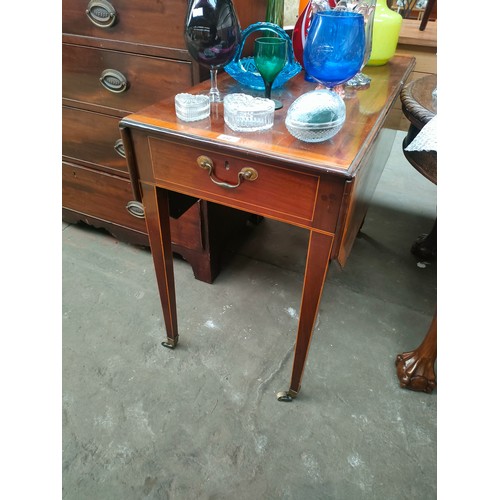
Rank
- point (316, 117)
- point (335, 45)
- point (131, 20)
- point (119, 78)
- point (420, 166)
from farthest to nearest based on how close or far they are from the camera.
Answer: point (119, 78) < point (131, 20) < point (420, 166) < point (335, 45) < point (316, 117)

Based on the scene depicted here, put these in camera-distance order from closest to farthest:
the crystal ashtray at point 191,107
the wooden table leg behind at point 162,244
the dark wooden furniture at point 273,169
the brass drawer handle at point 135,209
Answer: the dark wooden furniture at point 273,169 < the crystal ashtray at point 191,107 < the wooden table leg behind at point 162,244 < the brass drawer handle at point 135,209

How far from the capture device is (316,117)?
2.18 feet

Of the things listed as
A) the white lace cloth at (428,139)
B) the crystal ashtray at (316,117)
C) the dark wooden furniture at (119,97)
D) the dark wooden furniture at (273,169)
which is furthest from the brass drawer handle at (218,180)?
the white lace cloth at (428,139)

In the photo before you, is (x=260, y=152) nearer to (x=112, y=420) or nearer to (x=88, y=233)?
(x=112, y=420)

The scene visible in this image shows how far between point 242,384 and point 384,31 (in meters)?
1.19

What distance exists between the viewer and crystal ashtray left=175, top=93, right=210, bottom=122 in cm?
76

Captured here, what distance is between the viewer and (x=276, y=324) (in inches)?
51.3

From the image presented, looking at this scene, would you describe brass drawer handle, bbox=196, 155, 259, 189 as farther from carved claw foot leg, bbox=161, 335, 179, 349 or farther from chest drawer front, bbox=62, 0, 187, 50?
carved claw foot leg, bbox=161, 335, 179, 349

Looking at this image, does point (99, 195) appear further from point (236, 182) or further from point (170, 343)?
point (236, 182)

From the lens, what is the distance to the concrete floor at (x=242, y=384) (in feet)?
2.98

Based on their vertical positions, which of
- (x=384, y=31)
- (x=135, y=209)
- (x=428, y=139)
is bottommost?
(x=135, y=209)

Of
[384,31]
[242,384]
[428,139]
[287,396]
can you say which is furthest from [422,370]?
[384,31]

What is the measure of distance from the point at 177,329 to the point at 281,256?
61 centimetres

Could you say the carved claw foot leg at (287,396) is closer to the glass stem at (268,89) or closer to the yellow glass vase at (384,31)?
the glass stem at (268,89)
